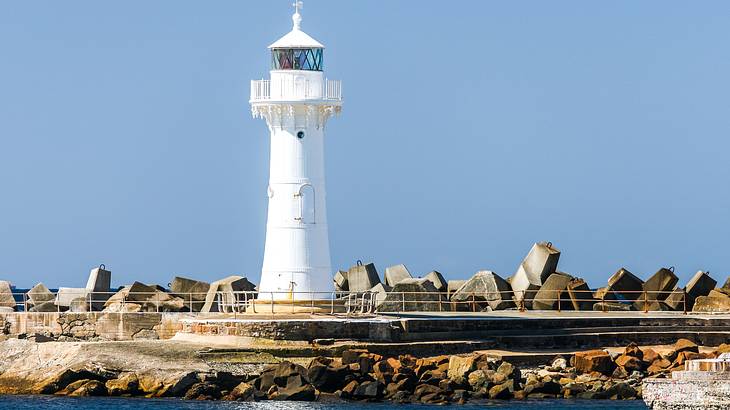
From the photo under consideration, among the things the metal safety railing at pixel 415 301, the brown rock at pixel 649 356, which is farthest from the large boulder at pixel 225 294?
the brown rock at pixel 649 356

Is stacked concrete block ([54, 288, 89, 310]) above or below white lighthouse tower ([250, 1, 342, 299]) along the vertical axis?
below

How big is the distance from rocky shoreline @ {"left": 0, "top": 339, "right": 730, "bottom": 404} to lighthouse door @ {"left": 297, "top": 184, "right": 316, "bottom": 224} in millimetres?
4338

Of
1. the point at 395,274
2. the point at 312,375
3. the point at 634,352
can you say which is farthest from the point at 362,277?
the point at 312,375

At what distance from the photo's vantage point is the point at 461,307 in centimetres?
4244

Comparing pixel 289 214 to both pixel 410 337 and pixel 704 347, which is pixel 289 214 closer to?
pixel 410 337

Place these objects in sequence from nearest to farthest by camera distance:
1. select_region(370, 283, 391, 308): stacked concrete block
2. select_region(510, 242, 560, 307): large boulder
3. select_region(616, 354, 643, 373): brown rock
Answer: select_region(616, 354, 643, 373): brown rock, select_region(370, 283, 391, 308): stacked concrete block, select_region(510, 242, 560, 307): large boulder

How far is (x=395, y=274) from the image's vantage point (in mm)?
47000

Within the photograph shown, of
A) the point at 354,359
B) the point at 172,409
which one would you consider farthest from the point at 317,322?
the point at 172,409

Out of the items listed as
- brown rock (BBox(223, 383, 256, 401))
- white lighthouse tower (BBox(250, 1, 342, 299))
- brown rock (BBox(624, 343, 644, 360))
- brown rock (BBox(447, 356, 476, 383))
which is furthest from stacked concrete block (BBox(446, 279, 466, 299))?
brown rock (BBox(223, 383, 256, 401))

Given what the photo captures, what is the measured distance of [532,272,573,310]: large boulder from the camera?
139 feet

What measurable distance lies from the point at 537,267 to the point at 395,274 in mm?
4343

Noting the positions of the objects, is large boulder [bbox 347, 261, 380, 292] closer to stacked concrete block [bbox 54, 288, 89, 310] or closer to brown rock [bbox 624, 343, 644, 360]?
stacked concrete block [bbox 54, 288, 89, 310]

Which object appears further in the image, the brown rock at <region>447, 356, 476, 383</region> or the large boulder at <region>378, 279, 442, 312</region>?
the large boulder at <region>378, 279, 442, 312</region>

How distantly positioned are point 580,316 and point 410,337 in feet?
18.3
